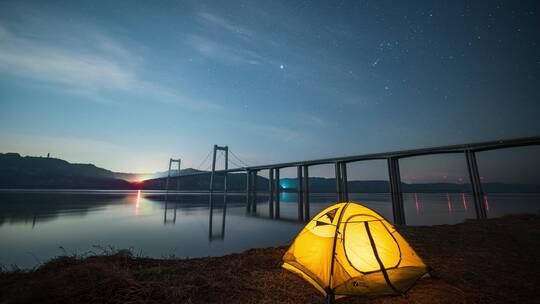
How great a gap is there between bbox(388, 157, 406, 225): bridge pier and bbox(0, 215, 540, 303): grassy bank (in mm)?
16361

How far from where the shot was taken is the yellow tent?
417 cm

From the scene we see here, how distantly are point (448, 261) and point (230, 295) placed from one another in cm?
575

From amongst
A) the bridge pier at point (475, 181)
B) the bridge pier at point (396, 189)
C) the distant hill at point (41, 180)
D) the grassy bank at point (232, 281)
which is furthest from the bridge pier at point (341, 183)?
the distant hill at point (41, 180)

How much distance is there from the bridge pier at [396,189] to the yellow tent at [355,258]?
18.5 m

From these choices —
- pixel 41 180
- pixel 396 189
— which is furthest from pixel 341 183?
pixel 41 180

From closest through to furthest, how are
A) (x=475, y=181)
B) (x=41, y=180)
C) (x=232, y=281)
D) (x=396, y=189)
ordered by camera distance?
(x=232, y=281) < (x=475, y=181) < (x=396, y=189) < (x=41, y=180)

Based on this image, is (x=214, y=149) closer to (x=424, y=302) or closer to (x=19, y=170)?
(x=424, y=302)

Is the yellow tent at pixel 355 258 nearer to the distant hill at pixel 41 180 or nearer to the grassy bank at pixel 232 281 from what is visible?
the grassy bank at pixel 232 281

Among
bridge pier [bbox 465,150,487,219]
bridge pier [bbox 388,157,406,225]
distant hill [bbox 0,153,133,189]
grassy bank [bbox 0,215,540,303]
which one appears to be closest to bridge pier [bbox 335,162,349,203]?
bridge pier [bbox 388,157,406,225]

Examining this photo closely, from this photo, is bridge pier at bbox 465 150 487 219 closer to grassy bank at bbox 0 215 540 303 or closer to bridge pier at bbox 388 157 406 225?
bridge pier at bbox 388 157 406 225

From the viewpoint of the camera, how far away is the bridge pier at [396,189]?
22.5m

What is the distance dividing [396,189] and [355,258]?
26469 millimetres

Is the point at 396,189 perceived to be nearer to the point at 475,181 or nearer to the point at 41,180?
the point at 475,181

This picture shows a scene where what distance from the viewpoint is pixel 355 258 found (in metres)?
4.44
